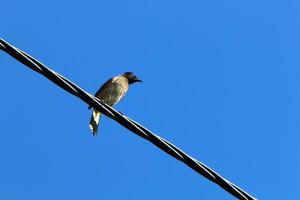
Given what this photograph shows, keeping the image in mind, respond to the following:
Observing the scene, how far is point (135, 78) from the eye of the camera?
45.7ft

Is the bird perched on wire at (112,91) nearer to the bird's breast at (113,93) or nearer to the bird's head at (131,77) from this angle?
the bird's breast at (113,93)

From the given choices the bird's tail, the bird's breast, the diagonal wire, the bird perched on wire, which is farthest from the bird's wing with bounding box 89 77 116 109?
the diagonal wire

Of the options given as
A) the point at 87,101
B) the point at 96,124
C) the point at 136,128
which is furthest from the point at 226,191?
the point at 96,124

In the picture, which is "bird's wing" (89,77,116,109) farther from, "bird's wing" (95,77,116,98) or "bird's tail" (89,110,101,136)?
"bird's tail" (89,110,101,136)

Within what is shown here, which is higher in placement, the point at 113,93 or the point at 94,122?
the point at 113,93

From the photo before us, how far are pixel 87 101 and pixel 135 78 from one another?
9.82 m

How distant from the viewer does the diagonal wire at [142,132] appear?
149 inches

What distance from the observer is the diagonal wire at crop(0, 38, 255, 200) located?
379 cm

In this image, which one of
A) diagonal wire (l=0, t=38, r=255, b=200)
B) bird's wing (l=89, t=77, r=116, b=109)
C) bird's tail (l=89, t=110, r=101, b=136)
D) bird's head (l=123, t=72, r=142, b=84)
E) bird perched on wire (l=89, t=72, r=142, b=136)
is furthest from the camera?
bird's head (l=123, t=72, r=142, b=84)

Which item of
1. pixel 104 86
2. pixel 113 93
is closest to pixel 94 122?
pixel 113 93

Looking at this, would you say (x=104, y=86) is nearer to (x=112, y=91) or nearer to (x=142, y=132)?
(x=112, y=91)

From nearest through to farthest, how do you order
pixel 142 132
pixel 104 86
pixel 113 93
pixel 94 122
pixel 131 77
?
pixel 142 132 → pixel 94 122 → pixel 113 93 → pixel 104 86 → pixel 131 77

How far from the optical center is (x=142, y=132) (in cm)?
398

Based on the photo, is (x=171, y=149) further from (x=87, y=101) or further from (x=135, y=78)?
(x=135, y=78)
